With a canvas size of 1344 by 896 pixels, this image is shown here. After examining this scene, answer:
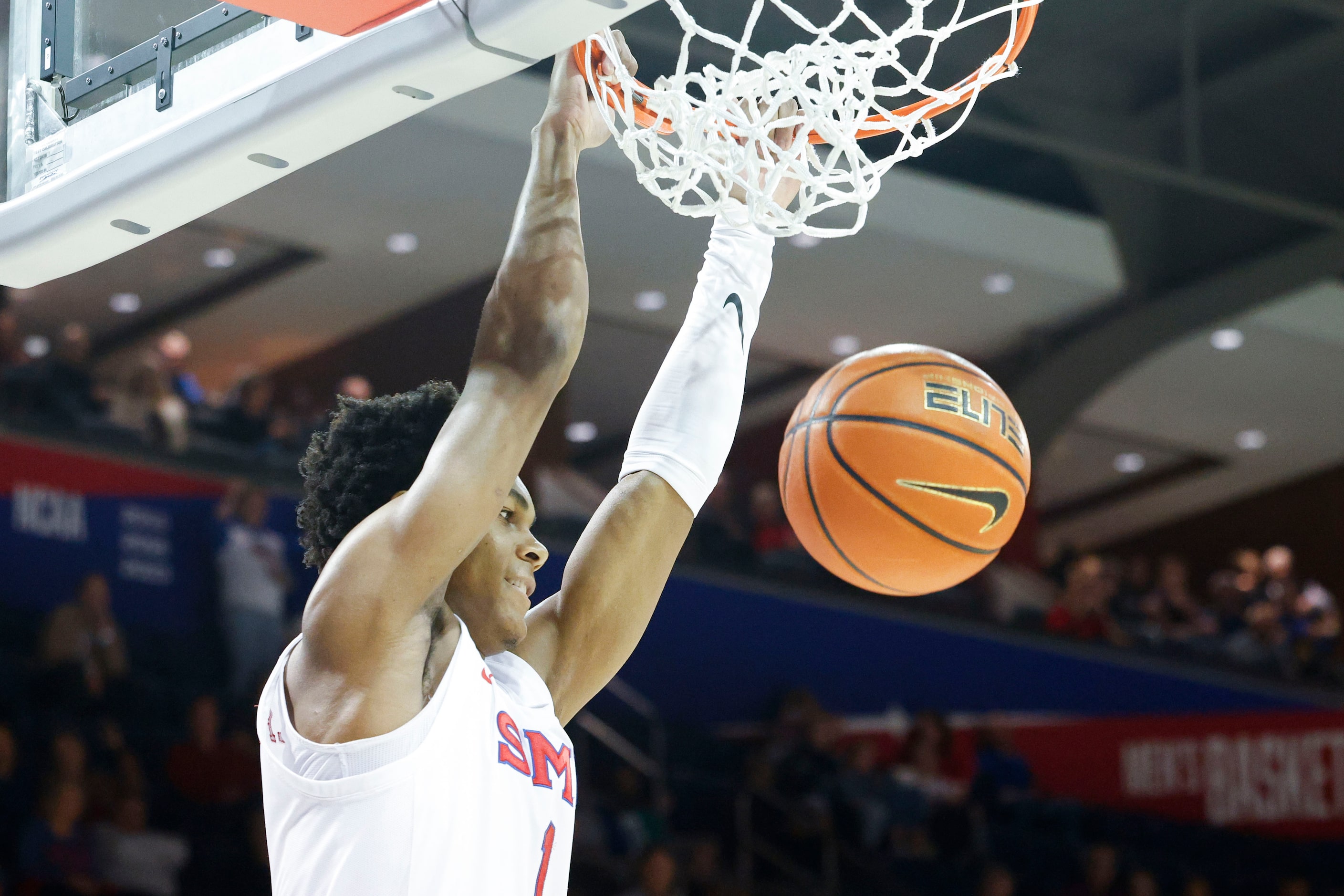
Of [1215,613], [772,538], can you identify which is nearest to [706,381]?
[772,538]

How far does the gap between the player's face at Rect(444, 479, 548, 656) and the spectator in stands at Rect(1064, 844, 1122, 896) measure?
8.16 metres

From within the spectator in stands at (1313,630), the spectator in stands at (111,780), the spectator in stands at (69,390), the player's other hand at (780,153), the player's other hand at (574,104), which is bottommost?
the spectator in stands at (1313,630)

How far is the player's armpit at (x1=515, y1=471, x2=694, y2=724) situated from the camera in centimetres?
256

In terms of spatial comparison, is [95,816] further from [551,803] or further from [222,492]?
[551,803]

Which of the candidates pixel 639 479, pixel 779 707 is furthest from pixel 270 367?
pixel 639 479

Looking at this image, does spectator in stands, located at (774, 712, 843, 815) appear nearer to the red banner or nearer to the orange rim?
the red banner

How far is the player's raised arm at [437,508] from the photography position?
1961 millimetres

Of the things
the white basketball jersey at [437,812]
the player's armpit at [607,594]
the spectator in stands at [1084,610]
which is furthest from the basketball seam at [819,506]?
the spectator in stands at [1084,610]

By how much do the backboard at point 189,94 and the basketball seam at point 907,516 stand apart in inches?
49.4

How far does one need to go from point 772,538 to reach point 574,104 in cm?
973

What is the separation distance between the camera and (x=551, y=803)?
2246 mm

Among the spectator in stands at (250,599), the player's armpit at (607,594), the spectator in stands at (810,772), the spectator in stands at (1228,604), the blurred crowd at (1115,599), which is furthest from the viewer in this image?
the spectator in stands at (1228,604)

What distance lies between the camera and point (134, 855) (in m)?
6.73

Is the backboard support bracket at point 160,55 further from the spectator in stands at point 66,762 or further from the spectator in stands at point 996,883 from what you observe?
the spectator in stands at point 996,883
